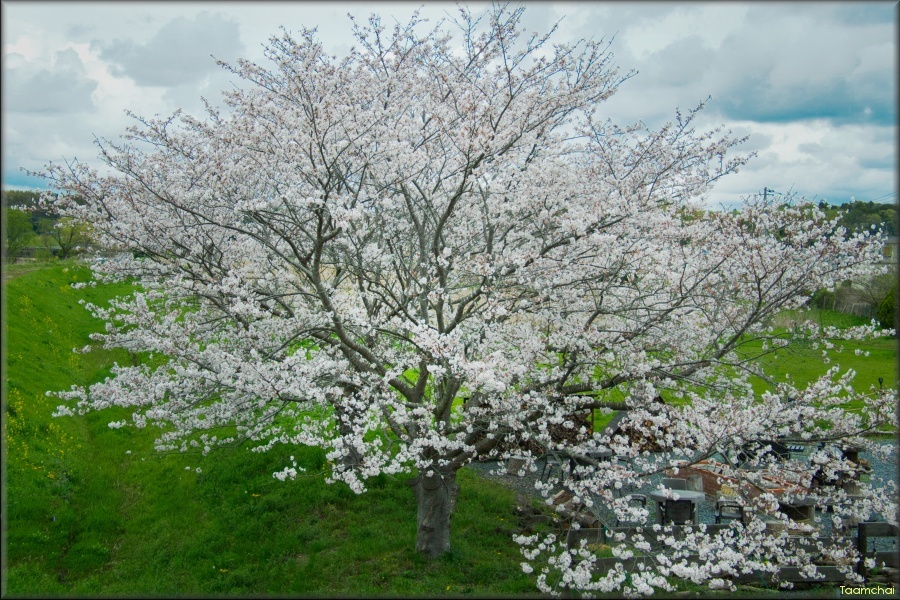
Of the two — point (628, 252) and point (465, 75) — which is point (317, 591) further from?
point (465, 75)

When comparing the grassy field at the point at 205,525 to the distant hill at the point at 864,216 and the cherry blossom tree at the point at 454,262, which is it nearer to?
the cherry blossom tree at the point at 454,262

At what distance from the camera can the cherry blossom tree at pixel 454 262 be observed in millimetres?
6445

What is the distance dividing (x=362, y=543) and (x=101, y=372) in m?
9.63

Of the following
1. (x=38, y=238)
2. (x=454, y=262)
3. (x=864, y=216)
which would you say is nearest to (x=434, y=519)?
(x=454, y=262)

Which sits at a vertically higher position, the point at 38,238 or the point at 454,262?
the point at 38,238

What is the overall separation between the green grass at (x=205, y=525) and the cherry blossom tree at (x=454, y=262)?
85cm

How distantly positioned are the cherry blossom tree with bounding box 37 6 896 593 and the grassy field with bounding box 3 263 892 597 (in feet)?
2.84

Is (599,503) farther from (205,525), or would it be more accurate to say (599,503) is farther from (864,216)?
(205,525)

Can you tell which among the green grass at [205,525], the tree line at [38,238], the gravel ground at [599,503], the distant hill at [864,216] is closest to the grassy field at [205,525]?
the green grass at [205,525]

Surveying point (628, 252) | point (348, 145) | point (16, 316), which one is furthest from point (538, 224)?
point (16, 316)

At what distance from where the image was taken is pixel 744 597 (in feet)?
21.5

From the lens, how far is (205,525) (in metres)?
8.83

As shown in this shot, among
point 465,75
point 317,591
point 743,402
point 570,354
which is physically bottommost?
point 317,591

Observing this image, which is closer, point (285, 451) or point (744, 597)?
point (744, 597)
